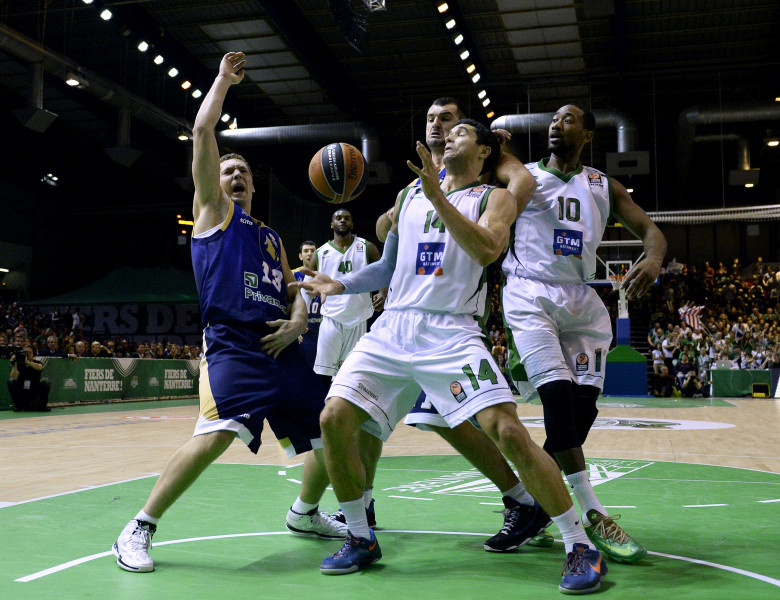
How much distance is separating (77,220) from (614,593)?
3540 cm

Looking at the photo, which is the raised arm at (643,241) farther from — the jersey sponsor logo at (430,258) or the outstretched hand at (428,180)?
the outstretched hand at (428,180)

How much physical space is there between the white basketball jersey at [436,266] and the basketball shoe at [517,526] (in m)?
1.00

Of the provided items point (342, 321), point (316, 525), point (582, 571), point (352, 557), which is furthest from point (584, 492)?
point (342, 321)

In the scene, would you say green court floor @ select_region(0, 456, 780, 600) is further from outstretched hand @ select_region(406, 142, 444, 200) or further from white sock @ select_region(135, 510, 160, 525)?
outstretched hand @ select_region(406, 142, 444, 200)

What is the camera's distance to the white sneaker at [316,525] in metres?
4.05

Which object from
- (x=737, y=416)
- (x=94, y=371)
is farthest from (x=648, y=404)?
(x=94, y=371)

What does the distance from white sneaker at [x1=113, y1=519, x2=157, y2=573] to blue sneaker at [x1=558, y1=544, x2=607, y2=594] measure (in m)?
1.71

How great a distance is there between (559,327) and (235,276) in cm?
162

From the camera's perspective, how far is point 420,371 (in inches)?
131

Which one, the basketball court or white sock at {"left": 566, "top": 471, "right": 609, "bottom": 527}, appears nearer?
the basketball court

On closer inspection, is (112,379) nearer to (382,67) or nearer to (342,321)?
(382,67)

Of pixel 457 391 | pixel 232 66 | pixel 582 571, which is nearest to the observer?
pixel 582 571

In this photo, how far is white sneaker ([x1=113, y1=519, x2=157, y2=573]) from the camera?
3248 mm

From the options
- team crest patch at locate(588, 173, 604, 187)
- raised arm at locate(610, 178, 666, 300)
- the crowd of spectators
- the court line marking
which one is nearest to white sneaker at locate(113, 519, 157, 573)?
the court line marking
